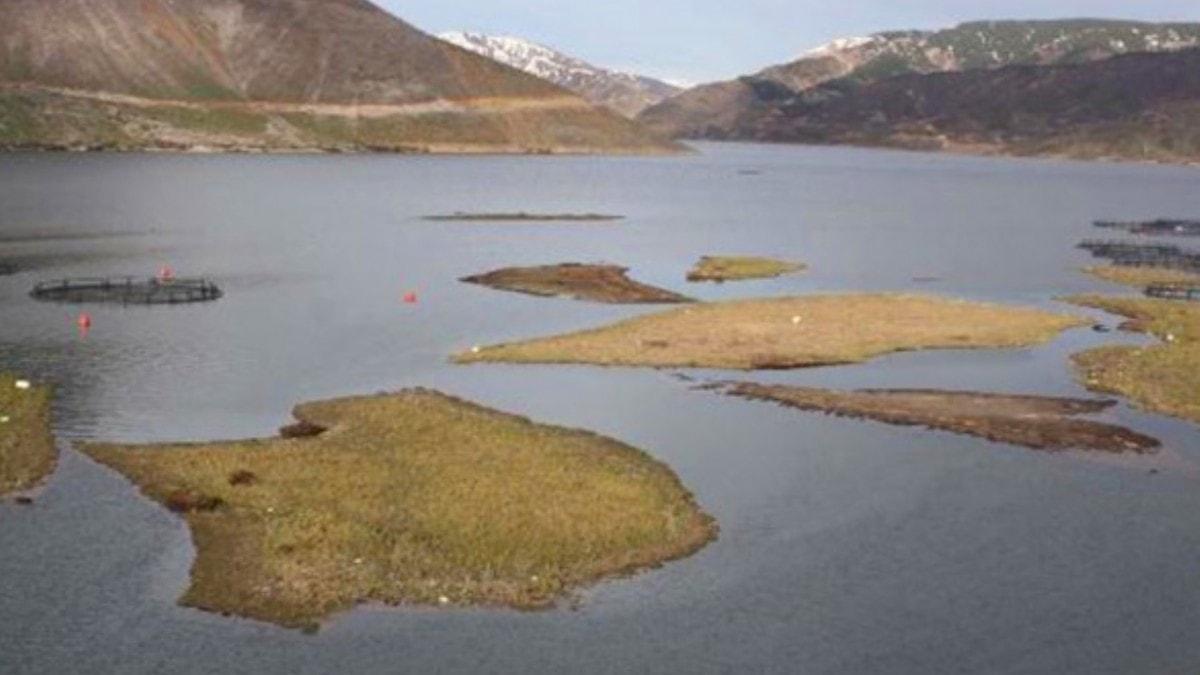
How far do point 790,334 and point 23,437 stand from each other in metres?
50.1

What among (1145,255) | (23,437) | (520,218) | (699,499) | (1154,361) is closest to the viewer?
(699,499)

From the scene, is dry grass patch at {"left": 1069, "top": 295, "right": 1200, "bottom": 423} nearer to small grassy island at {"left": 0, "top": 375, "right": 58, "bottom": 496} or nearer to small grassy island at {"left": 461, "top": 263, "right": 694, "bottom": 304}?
small grassy island at {"left": 461, "top": 263, "right": 694, "bottom": 304}

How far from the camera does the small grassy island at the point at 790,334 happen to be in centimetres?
8350

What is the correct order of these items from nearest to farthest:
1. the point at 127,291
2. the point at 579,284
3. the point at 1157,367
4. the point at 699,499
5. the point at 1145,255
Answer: the point at 699,499 → the point at 1157,367 → the point at 127,291 → the point at 579,284 → the point at 1145,255

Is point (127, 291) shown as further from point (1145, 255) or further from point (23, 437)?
point (1145, 255)

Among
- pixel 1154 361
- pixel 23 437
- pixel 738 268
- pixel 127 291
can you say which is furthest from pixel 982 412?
pixel 127 291

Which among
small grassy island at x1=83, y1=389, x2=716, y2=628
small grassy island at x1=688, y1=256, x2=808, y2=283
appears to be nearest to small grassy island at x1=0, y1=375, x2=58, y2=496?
small grassy island at x1=83, y1=389, x2=716, y2=628

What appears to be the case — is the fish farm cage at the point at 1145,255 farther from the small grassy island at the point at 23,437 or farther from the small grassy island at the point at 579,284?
the small grassy island at the point at 23,437

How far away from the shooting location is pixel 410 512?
50.1 metres

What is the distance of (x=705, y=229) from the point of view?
185 metres

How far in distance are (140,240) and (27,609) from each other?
367 ft

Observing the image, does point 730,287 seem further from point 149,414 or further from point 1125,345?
point 149,414

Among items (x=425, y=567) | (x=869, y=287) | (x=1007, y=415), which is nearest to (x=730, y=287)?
(x=869, y=287)

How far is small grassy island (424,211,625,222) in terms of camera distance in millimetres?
186375
